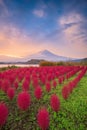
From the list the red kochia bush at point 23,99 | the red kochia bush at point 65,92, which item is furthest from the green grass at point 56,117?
the red kochia bush at point 23,99

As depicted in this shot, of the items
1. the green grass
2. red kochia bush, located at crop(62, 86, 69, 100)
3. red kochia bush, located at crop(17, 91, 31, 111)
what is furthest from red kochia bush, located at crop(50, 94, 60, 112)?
red kochia bush, located at crop(62, 86, 69, 100)

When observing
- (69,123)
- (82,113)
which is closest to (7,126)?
(69,123)

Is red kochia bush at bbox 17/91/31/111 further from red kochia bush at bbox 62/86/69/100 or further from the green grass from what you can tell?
red kochia bush at bbox 62/86/69/100

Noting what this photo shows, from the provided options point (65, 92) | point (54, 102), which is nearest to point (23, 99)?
point (54, 102)

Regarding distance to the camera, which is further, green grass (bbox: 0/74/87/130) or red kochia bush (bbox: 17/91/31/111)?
red kochia bush (bbox: 17/91/31/111)

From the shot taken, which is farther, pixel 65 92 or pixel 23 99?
pixel 65 92

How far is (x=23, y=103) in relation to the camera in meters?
5.96

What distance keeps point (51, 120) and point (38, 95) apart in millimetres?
1575

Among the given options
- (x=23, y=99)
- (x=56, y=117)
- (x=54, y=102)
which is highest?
(x=23, y=99)

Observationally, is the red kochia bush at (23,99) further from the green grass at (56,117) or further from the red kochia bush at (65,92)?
the red kochia bush at (65,92)

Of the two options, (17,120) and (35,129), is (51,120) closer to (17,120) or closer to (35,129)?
(35,129)

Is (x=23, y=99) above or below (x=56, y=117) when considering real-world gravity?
above

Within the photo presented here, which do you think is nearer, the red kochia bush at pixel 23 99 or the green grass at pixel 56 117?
the green grass at pixel 56 117

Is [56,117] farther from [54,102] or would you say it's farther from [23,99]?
[23,99]
